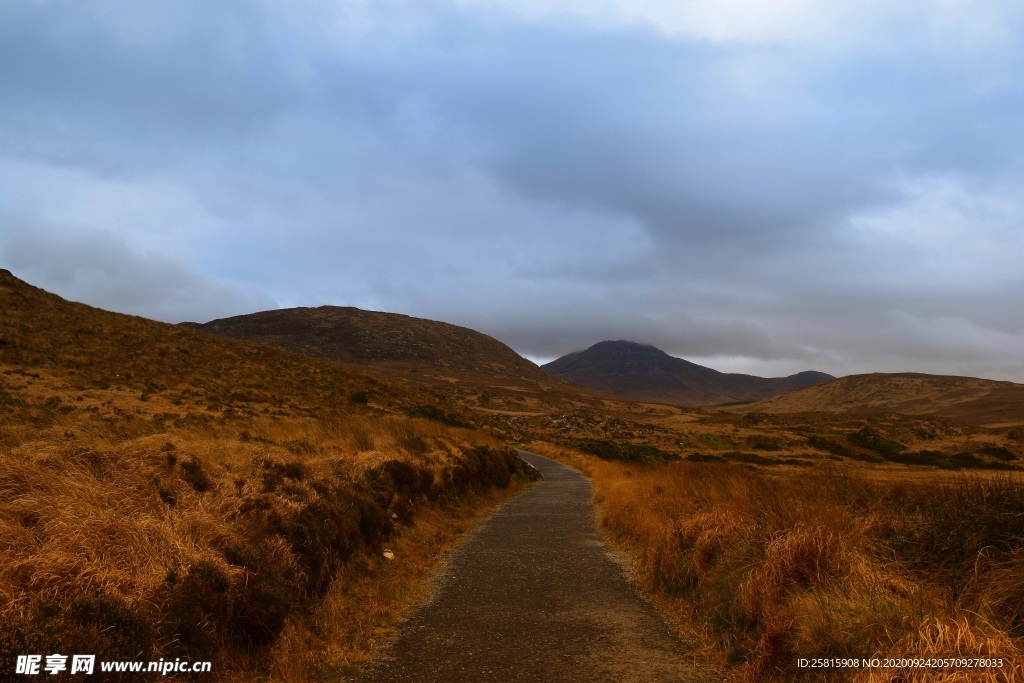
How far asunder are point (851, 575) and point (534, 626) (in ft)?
11.5

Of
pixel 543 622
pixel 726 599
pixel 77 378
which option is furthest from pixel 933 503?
pixel 77 378

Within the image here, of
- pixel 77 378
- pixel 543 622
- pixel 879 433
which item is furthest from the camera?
pixel 879 433

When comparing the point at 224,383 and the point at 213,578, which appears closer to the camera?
the point at 213,578

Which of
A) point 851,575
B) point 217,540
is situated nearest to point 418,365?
point 217,540

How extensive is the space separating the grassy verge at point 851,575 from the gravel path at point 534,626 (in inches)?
26.0

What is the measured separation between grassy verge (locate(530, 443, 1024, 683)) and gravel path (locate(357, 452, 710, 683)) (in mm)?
659

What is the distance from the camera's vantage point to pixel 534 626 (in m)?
7.28

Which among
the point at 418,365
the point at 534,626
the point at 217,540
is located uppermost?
the point at 418,365

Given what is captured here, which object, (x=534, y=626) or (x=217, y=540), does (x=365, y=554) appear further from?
(x=217, y=540)

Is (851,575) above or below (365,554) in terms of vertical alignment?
above

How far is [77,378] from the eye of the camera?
94.9ft

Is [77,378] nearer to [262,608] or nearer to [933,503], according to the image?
[262,608]

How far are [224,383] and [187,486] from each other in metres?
32.4

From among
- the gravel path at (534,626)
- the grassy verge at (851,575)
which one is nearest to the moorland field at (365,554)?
the grassy verge at (851,575)
